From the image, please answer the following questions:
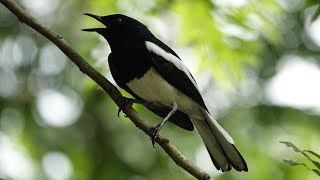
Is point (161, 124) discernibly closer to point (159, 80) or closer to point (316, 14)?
point (159, 80)

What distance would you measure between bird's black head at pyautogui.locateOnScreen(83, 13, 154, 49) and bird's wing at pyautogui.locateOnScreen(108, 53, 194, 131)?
0.26ft

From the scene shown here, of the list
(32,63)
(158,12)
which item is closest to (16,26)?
(32,63)

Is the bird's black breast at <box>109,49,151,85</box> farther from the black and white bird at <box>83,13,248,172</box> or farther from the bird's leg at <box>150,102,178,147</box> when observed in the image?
the bird's leg at <box>150,102,178,147</box>

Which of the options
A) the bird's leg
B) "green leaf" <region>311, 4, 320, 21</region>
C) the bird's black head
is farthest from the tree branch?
"green leaf" <region>311, 4, 320, 21</region>

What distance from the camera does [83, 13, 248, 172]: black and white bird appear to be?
3.15 meters

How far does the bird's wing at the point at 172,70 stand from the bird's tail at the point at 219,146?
11cm

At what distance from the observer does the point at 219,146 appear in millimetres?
3264

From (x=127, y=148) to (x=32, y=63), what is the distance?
118cm

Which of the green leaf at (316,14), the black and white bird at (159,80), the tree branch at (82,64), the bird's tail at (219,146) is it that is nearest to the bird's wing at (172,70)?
the black and white bird at (159,80)

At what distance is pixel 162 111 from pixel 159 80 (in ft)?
0.67

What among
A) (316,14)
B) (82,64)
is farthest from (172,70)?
(316,14)

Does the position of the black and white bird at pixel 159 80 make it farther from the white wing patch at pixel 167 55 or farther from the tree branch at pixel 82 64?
the tree branch at pixel 82 64

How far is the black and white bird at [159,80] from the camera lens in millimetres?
3154

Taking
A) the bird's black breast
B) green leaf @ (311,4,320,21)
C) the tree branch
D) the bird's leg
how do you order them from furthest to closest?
the bird's black breast < the bird's leg < the tree branch < green leaf @ (311,4,320,21)
